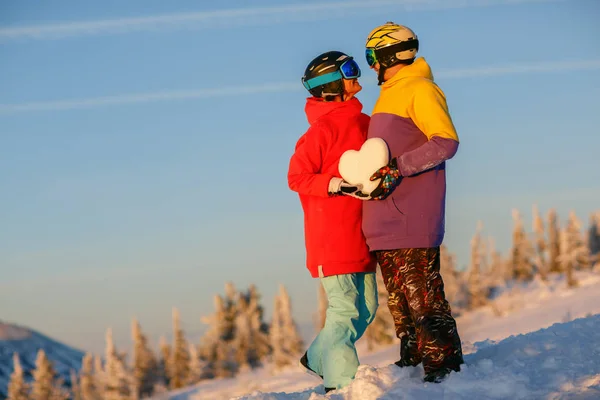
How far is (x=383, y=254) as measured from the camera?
6074mm

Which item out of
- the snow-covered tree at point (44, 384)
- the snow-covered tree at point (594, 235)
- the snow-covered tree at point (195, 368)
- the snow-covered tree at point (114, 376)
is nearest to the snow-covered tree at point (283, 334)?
the snow-covered tree at point (195, 368)

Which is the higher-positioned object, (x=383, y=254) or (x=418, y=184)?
(x=418, y=184)

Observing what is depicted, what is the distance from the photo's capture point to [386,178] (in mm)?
5789

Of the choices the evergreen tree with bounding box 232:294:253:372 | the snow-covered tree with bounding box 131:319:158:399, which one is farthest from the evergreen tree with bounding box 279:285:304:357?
the snow-covered tree with bounding box 131:319:158:399

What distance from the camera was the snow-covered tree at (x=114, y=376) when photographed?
47156mm

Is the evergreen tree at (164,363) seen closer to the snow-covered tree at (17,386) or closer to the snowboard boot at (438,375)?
the snow-covered tree at (17,386)

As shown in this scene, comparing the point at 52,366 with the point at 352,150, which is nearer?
the point at 352,150

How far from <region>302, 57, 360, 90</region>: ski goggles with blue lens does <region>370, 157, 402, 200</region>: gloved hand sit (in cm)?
89

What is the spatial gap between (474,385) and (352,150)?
188 centimetres

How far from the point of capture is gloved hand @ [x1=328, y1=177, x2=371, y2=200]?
19.4 ft

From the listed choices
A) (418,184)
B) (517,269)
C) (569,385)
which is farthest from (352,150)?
(517,269)

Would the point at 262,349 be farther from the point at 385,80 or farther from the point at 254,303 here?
the point at 385,80

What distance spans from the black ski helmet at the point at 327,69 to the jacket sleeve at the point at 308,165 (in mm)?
338

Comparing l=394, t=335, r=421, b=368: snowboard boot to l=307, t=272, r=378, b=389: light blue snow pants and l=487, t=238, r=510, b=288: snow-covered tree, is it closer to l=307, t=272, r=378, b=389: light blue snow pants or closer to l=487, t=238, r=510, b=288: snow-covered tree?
l=307, t=272, r=378, b=389: light blue snow pants
